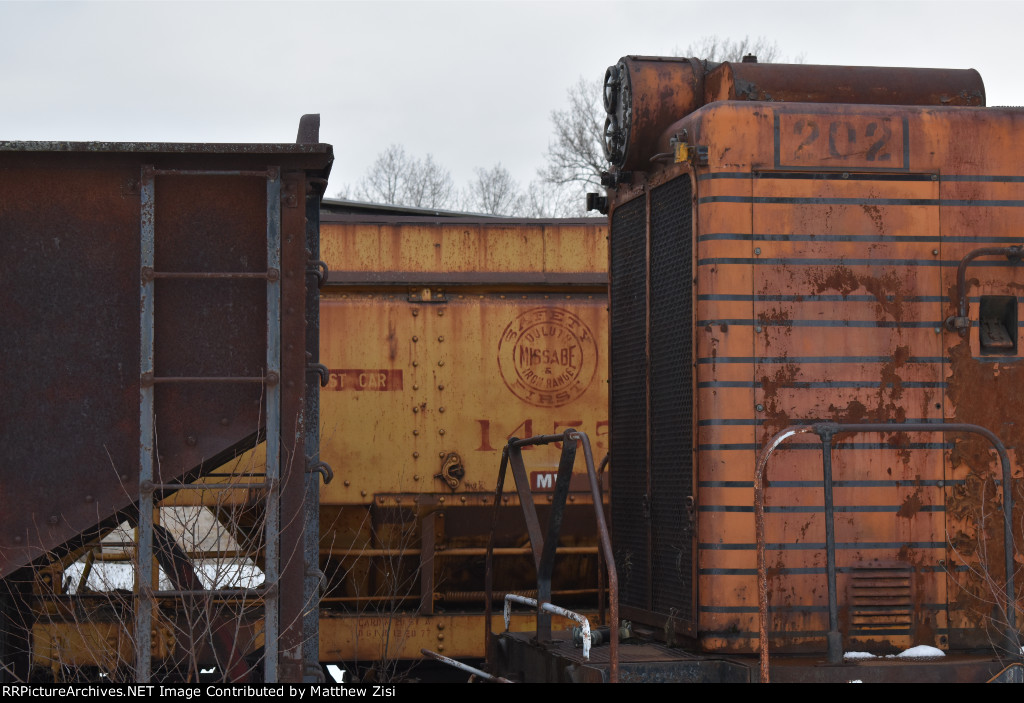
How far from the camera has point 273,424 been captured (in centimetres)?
479

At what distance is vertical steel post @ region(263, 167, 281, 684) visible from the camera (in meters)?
4.76

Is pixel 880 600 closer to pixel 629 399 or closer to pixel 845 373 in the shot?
pixel 845 373

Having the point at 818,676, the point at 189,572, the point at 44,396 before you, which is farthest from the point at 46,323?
the point at 818,676

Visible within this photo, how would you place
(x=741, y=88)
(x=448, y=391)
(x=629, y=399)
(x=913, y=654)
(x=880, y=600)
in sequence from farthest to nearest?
(x=448, y=391) → (x=629, y=399) → (x=741, y=88) → (x=880, y=600) → (x=913, y=654)

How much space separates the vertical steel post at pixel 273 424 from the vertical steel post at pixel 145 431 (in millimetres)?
472

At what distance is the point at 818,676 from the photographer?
4.79 meters

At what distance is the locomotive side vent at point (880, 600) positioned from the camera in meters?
5.21

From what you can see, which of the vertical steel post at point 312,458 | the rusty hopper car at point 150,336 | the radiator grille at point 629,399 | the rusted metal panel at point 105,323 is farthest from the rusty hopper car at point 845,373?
the rusted metal panel at point 105,323

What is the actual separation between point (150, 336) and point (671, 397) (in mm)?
2481

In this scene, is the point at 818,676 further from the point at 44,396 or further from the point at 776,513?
the point at 44,396

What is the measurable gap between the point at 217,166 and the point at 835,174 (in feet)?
9.33

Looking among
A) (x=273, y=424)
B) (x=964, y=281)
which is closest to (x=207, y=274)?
(x=273, y=424)

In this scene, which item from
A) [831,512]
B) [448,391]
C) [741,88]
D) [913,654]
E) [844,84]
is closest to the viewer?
[831,512]

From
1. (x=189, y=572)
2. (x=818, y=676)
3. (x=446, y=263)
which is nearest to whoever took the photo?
(x=818, y=676)
